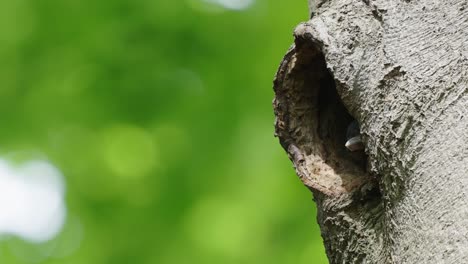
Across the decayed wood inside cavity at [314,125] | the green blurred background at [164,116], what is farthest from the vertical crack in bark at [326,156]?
the green blurred background at [164,116]

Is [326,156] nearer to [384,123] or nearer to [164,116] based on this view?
[384,123]

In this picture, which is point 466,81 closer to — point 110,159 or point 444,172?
point 444,172

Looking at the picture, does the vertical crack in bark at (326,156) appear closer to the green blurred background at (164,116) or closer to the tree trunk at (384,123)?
the tree trunk at (384,123)

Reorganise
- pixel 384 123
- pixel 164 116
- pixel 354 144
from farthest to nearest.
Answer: pixel 164 116, pixel 354 144, pixel 384 123

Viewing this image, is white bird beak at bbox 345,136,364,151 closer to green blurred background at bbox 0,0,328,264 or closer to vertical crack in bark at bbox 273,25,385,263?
vertical crack in bark at bbox 273,25,385,263

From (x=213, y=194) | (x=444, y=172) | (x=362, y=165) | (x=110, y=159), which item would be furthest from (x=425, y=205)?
(x=110, y=159)

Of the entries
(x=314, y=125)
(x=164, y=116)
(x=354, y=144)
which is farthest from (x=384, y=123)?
(x=164, y=116)
